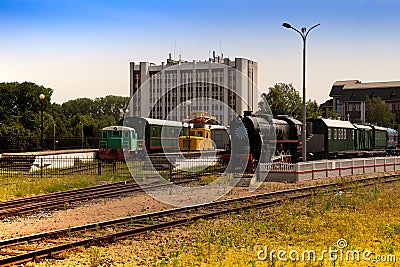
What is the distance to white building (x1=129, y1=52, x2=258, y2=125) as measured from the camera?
96.7 meters

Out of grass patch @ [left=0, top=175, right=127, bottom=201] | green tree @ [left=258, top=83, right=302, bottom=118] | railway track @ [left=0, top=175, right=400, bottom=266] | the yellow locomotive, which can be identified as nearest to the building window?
green tree @ [left=258, top=83, right=302, bottom=118]

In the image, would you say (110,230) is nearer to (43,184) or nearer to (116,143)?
(43,184)

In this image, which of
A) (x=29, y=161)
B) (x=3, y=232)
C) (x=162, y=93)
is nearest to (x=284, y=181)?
(x=3, y=232)

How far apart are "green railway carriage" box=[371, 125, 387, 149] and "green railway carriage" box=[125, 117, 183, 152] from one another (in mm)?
19286

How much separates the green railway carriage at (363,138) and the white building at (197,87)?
44.6 m

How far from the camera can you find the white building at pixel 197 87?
9669 centimetres

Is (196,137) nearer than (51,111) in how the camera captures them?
Yes

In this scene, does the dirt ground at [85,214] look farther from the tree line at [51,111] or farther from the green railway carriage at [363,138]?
the tree line at [51,111]

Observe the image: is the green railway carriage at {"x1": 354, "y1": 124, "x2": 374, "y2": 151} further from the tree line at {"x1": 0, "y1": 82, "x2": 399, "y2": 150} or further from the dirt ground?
the dirt ground

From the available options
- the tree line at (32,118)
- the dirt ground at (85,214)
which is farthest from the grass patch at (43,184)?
the tree line at (32,118)

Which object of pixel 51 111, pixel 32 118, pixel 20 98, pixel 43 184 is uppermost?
pixel 20 98

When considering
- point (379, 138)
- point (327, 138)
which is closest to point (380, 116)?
point (379, 138)

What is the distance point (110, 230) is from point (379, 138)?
43.6m

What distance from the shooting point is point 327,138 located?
1406 inches
